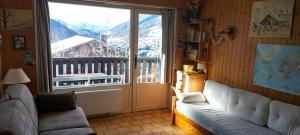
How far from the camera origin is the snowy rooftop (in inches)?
141

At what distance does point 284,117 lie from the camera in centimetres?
257

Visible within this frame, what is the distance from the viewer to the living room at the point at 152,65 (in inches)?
110

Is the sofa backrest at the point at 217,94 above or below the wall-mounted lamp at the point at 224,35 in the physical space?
below

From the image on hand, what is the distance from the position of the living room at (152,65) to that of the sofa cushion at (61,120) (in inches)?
0.5

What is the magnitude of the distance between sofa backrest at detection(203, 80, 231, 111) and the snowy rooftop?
2135 mm

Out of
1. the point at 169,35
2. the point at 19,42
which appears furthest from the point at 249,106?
the point at 19,42

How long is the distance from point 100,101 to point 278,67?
2.72m

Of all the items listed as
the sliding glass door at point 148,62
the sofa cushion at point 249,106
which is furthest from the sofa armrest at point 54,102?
the sofa cushion at point 249,106

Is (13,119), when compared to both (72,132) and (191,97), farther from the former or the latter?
(191,97)

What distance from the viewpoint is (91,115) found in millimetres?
3932

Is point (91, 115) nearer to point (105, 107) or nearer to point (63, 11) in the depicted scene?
point (105, 107)

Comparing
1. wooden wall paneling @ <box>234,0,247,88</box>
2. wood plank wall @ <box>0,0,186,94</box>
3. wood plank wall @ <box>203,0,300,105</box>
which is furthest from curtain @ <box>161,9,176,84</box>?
wood plank wall @ <box>0,0,186,94</box>

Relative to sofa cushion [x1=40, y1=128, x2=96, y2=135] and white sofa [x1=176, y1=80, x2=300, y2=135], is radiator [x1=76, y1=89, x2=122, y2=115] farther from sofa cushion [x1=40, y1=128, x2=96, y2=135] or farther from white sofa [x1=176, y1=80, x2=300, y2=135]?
sofa cushion [x1=40, y1=128, x2=96, y2=135]

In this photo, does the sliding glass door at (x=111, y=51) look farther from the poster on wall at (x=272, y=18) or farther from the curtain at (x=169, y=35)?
the poster on wall at (x=272, y=18)
